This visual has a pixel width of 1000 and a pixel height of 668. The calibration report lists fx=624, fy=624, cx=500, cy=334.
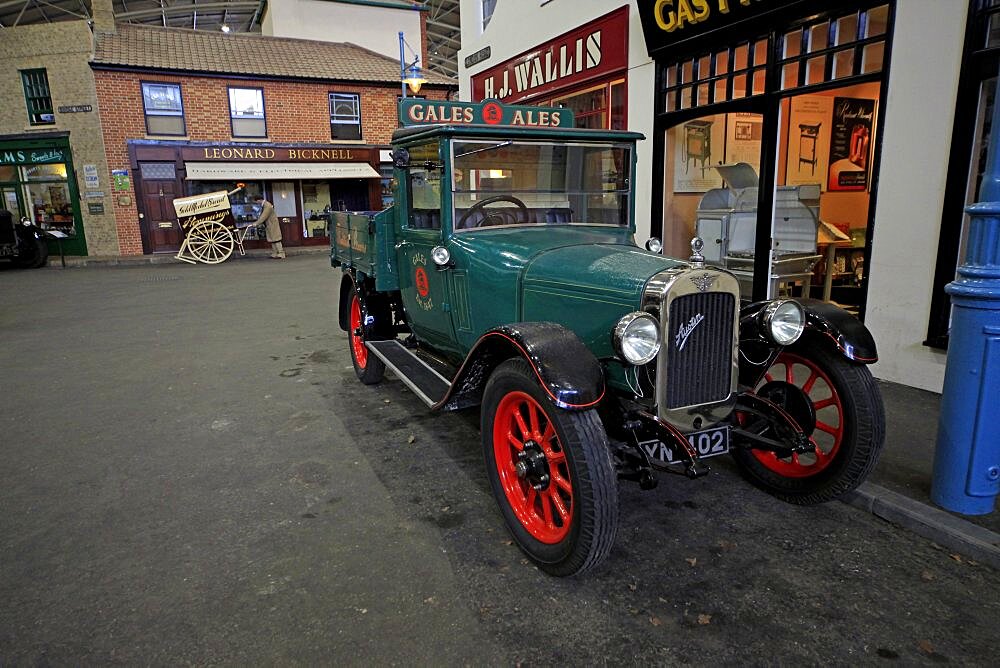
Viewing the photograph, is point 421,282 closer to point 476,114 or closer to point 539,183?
point 539,183

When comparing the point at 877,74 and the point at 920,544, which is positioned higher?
the point at 877,74

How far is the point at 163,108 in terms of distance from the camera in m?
17.1

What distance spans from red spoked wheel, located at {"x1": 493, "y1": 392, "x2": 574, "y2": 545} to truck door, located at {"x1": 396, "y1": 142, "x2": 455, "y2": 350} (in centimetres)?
121

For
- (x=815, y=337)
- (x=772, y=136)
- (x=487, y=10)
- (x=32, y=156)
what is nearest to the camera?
(x=815, y=337)

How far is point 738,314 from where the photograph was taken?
2.78m

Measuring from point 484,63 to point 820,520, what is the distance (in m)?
8.90

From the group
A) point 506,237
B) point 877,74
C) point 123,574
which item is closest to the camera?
point 123,574

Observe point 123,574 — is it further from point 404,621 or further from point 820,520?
point 820,520

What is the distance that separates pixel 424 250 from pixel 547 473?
1.96 metres

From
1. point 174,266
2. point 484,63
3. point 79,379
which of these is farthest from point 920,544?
point 174,266

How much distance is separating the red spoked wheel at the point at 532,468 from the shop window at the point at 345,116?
1804 cm

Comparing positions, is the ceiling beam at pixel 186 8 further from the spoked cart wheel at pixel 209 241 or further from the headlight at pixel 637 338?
the headlight at pixel 637 338

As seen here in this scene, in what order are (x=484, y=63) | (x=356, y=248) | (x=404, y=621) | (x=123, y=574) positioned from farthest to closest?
(x=484, y=63) → (x=356, y=248) → (x=123, y=574) → (x=404, y=621)

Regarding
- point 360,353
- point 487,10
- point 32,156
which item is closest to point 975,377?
point 360,353
